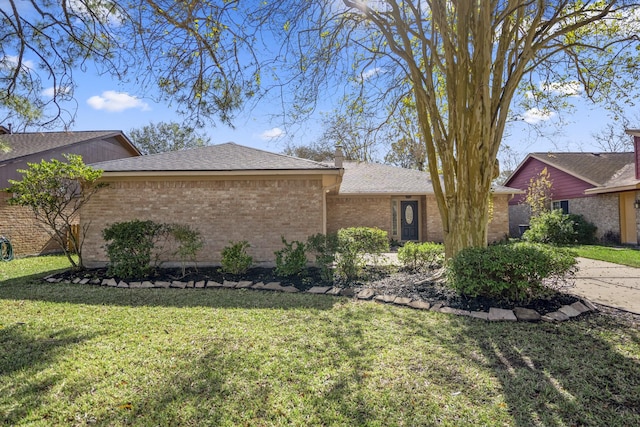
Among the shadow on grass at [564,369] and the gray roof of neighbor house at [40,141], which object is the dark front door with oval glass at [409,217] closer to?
the shadow on grass at [564,369]

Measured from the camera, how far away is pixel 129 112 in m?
7.02

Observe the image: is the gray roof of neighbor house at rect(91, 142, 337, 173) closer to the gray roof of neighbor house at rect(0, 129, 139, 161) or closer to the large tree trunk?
the large tree trunk

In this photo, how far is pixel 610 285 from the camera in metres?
6.84

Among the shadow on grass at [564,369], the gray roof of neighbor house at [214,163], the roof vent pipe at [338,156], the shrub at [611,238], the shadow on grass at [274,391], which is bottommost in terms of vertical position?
the shadow on grass at [564,369]

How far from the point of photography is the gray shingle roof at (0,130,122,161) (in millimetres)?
13534

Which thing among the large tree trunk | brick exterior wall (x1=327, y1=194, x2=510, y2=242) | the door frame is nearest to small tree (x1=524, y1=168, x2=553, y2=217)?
brick exterior wall (x1=327, y1=194, x2=510, y2=242)

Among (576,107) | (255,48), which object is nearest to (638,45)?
(576,107)

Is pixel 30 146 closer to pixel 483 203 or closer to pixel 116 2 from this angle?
pixel 116 2

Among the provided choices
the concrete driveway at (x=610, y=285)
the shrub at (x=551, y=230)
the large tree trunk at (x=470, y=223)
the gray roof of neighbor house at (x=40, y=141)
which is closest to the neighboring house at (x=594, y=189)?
the shrub at (x=551, y=230)

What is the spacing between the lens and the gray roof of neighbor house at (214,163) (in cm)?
883

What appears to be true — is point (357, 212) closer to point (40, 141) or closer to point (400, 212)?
point (400, 212)

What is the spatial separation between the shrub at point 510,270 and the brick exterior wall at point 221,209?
4.45 metres

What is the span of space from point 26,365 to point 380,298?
188 inches

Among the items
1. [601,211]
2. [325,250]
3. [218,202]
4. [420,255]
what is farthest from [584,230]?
[218,202]
